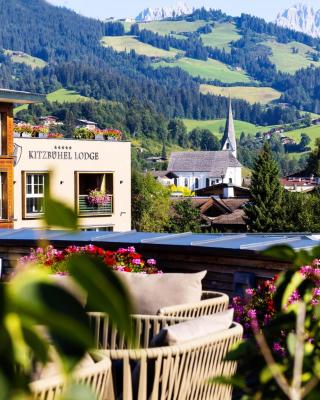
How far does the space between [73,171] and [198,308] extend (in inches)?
1523

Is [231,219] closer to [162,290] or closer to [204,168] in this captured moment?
[162,290]

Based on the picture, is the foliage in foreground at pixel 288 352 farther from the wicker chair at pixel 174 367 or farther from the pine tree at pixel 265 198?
the pine tree at pixel 265 198

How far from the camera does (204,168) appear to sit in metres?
137

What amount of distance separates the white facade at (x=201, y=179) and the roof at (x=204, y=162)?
2.12 ft

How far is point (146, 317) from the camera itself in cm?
463

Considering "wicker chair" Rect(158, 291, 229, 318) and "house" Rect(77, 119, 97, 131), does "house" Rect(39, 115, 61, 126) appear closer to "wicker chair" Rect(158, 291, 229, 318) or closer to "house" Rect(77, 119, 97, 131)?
"house" Rect(77, 119, 97, 131)

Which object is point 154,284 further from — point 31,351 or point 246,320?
point 31,351

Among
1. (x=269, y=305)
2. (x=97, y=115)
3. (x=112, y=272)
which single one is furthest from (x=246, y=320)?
(x=97, y=115)

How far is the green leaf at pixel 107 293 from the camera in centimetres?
80

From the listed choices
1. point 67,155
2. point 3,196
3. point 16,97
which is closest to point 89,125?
point 67,155

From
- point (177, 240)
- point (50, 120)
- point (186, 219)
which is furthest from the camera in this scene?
point (50, 120)

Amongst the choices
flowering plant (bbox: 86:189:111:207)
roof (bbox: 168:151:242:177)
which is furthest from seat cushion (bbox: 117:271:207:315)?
roof (bbox: 168:151:242:177)

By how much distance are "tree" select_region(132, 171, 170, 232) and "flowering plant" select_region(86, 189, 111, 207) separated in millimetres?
25414

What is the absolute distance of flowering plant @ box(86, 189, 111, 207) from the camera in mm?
43312
